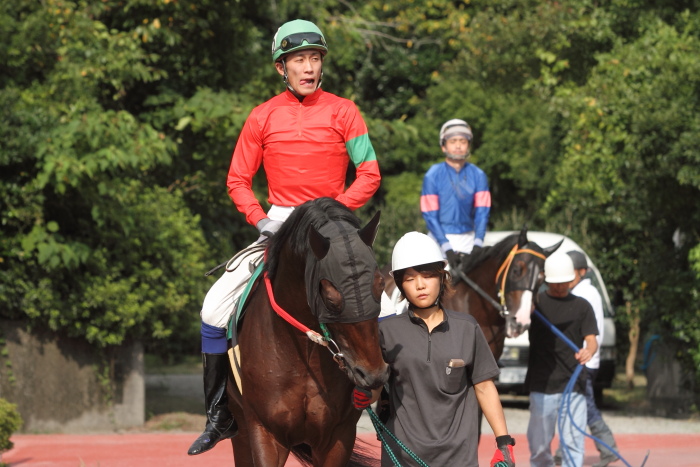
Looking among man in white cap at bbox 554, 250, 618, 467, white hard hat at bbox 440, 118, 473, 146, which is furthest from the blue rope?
white hard hat at bbox 440, 118, 473, 146

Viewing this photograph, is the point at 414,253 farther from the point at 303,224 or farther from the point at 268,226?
the point at 268,226

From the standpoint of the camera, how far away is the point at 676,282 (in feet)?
47.3

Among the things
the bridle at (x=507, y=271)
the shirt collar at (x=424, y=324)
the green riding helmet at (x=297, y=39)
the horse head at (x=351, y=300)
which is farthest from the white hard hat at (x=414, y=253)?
the bridle at (x=507, y=271)

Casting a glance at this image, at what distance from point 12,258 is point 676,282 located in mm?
8553

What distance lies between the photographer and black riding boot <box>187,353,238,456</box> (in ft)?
19.9

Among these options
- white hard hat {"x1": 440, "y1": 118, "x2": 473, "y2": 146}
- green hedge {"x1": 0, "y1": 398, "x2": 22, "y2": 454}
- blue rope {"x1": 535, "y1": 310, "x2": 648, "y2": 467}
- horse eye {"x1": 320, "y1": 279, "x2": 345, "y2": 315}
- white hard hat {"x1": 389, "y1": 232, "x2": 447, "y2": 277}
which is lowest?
green hedge {"x1": 0, "y1": 398, "x2": 22, "y2": 454}

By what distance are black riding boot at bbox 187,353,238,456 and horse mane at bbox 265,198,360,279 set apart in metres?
0.91

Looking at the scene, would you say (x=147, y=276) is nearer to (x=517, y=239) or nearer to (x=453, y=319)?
(x=517, y=239)

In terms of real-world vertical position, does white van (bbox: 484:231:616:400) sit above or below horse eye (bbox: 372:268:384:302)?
below

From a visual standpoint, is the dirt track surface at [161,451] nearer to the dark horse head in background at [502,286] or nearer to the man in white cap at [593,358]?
the man in white cap at [593,358]

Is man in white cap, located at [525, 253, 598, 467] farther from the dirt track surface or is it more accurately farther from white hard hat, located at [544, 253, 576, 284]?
the dirt track surface

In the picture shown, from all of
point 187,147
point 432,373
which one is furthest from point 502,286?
point 187,147

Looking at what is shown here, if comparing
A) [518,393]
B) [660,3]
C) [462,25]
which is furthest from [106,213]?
[462,25]

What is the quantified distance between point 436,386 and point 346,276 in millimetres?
805
